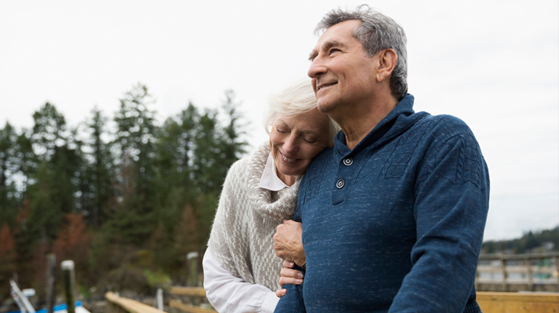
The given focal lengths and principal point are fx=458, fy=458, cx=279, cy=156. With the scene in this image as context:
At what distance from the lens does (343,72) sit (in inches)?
54.0

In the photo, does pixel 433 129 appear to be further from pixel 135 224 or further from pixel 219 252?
pixel 135 224

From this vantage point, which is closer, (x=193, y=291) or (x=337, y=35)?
(x=337, y=35)

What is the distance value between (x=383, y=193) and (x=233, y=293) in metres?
0.94

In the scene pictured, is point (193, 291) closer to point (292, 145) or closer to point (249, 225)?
point (249, 225)

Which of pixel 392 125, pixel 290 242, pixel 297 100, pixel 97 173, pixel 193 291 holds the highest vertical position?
pixel 97 173

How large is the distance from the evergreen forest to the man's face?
2388 cm

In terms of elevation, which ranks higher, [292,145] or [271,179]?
[292,145]

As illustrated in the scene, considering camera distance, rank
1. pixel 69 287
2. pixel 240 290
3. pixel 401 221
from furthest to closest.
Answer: pixel 69 287 → pixel 240 290 → pixel 401 221

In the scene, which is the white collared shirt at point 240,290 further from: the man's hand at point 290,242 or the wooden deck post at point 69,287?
the wooden deck post at point 69,287

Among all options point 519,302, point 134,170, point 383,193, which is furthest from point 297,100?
point 134,170

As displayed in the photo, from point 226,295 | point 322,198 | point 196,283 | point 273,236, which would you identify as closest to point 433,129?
point 322,198

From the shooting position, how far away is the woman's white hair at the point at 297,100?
5.55 ft

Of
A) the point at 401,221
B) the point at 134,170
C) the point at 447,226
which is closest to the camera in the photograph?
the point at 447,226

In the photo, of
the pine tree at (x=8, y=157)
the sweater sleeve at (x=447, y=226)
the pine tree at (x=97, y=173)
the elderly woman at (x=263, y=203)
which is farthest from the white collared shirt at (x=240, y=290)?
the pine tree at (x=8, y=157)
